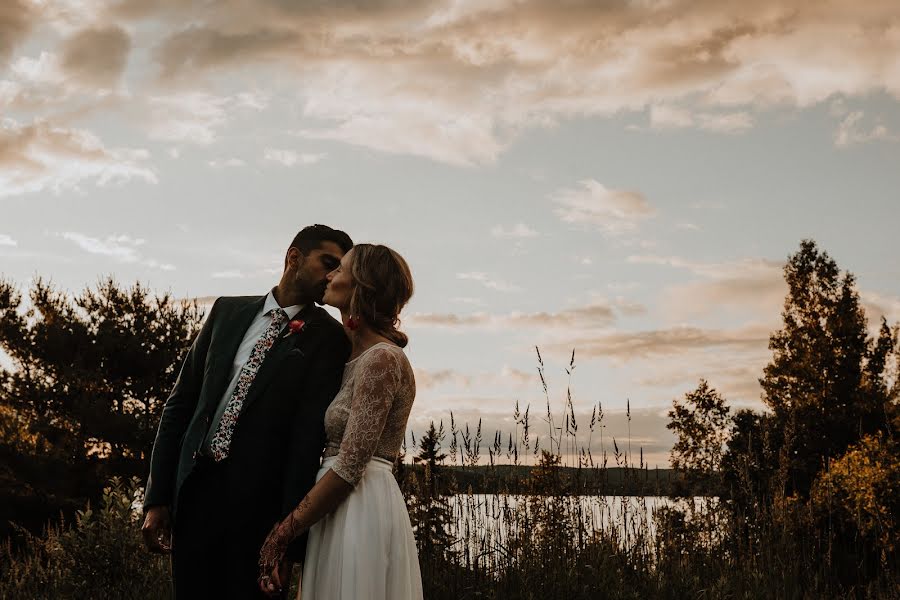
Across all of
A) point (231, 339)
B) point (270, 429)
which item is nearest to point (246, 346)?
point (231, 339)

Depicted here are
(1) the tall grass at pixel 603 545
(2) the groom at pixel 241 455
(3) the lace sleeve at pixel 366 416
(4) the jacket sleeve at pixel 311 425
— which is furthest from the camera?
(1) the tall grass at pixel 603 545

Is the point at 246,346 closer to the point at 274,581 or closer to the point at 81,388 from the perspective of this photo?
the point at 274,581

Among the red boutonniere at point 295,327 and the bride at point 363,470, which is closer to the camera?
the bride at point 363,470

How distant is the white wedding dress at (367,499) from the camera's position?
307 centimetres

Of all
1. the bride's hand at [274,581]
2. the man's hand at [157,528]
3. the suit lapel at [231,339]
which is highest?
the suit lapel at [231,339]

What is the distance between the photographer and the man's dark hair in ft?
12.1

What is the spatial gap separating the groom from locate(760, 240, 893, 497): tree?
25.0m

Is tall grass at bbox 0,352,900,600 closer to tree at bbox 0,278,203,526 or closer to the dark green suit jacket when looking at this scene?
the dark green suit jacket

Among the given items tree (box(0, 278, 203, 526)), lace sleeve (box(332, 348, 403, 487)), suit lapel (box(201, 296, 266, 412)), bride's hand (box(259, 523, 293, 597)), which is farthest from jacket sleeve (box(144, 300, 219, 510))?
tree (box(0, 278, 203, 526))

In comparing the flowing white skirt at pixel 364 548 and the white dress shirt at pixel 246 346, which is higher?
the white dress shirt at pixel 246 346

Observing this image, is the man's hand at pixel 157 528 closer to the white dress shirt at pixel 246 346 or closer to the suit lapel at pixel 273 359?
the white dress shirt at pixel 246 346

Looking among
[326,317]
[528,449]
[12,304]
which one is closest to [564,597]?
[528,449]

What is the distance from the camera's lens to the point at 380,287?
323 cm

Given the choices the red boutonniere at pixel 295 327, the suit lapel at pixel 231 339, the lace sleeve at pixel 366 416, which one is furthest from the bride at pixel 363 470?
the suit lapel at pixel 231 339
